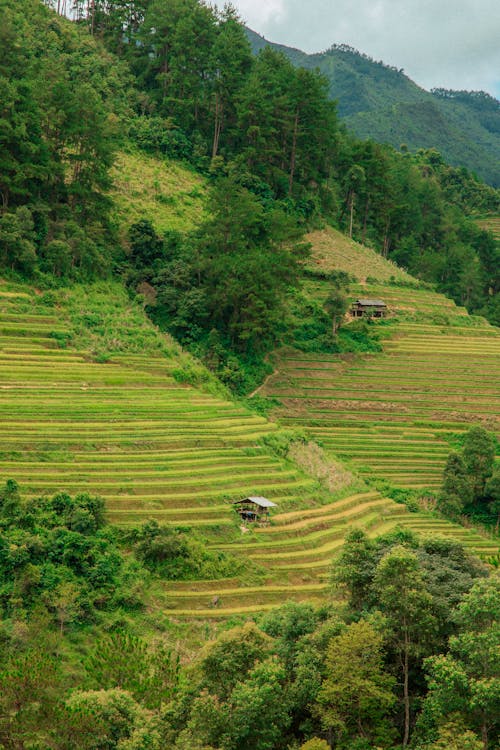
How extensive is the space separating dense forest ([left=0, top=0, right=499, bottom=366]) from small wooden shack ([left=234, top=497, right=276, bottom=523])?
51.6 feet

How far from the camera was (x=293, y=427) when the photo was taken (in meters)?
39.1

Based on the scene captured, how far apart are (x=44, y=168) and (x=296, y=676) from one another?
31227 mm

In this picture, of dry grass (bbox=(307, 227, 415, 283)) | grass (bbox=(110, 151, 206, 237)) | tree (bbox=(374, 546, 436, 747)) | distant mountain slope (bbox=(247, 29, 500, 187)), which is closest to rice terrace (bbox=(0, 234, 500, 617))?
tree (bbox=(374, 546, 436, 747))

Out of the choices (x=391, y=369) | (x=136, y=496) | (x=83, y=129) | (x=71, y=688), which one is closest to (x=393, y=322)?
(x=391, y=369)

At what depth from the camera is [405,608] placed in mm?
18703

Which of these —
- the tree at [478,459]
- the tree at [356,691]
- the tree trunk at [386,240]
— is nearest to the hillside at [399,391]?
the tree at [478,459]

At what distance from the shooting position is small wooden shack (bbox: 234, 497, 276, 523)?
27.9 meters

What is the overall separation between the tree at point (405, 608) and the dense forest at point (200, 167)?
80.5ft

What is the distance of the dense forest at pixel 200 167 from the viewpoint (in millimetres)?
41812

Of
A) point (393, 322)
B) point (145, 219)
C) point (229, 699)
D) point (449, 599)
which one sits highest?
point (145, 219)

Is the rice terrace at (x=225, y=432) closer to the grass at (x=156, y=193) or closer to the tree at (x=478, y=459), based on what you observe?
the tree at (x=478, y=459)

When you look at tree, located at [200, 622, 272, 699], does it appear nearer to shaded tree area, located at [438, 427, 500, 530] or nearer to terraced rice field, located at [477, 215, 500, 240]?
shaded tree area, located at [438, 427, 500, 530]

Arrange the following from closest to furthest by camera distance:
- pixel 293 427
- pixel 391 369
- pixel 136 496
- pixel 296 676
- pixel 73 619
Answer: pixel 296 676
pixel 73 619
pixel 136 496
pixel 293 427
pixel 391 369

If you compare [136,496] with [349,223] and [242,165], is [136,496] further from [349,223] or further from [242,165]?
[349,223]
